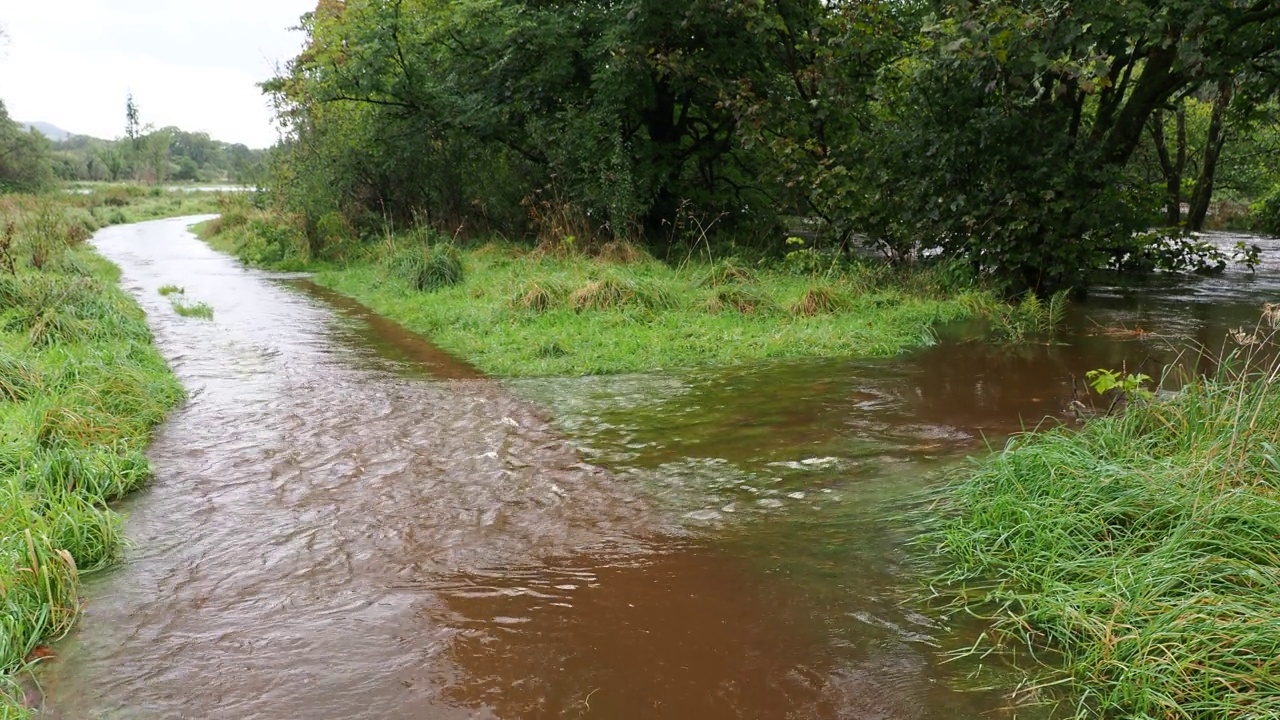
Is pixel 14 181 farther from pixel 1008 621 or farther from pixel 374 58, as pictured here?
pixel 1008 621

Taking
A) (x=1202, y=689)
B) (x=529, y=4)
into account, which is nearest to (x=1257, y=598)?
(x=1202, y=689)

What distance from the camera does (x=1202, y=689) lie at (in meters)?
2.99

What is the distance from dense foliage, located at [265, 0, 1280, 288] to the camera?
425 inches

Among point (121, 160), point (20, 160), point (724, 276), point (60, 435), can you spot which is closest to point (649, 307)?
point (724, 276)

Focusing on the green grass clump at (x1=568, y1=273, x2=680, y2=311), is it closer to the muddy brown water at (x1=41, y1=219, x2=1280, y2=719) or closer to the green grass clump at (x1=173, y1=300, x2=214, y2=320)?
the muddy brown water at (x1=41, y1=219, x2=1280, y2=719)

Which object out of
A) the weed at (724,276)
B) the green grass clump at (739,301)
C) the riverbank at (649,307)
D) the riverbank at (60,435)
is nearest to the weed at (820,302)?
the riverbank at (649,307)

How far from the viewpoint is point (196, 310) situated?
12.7 metres

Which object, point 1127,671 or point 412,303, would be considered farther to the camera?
point 412,303

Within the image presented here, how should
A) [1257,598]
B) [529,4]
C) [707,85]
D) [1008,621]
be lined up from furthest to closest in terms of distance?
1. [529,4]
2. [707,85]
3. [1008,621]
4. [1257,598]

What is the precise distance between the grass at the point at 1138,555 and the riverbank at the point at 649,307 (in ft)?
14.9

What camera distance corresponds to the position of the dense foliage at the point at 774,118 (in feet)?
35.4

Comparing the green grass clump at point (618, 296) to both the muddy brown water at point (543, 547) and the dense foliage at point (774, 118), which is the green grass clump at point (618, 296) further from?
the dense foliage at point (774, 118)

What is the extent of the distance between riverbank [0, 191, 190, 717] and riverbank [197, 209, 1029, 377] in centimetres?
347

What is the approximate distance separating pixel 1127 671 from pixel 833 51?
12.1 m
